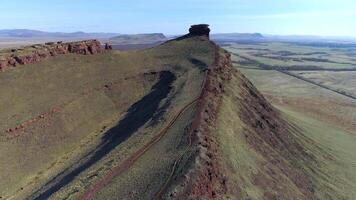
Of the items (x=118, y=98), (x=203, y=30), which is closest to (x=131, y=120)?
(x=118, y=98)

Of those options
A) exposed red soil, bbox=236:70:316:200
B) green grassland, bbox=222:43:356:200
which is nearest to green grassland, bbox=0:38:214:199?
green grassland, bbox=222:43:356:200

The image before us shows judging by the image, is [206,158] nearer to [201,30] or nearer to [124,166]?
[124,166]

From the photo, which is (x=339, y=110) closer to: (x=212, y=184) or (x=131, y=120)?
(x=131, y=120)

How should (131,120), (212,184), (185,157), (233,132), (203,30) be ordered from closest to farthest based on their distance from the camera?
1. (212,184)
2. (185,157)
3. (233,132)
4. (131,120)
5. (203,30)

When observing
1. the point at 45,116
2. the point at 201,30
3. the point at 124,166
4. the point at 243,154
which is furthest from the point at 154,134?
the point at 201,30

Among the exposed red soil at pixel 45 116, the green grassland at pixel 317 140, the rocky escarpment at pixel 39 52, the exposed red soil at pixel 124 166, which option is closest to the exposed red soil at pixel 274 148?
the green grassland at pixel 317 140

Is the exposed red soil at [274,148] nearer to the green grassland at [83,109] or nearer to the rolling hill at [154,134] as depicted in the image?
the rolling hill at [154,134]

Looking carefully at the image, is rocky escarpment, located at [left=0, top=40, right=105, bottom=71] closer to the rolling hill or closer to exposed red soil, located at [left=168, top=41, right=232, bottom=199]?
the rolling hill
